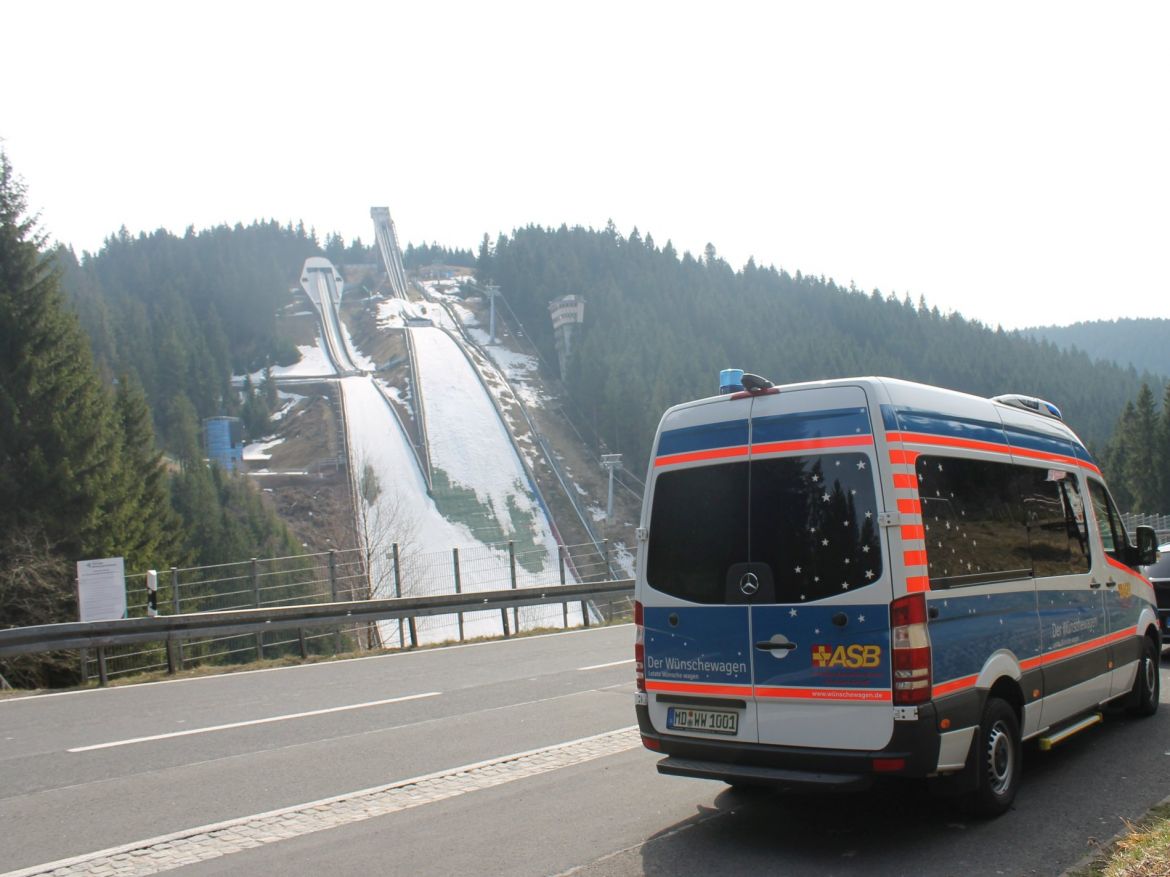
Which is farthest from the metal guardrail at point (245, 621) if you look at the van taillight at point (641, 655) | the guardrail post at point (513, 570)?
the van taillight at point (641, 655)

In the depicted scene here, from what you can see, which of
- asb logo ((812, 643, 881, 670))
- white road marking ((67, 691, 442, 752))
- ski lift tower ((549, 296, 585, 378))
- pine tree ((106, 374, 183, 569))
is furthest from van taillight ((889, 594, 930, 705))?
ski lift tower ((549, 296, 585, 378))

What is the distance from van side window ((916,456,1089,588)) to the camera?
18.3ft

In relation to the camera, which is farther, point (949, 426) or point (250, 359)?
point (250, 359)

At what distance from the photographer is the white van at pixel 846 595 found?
5211 mm

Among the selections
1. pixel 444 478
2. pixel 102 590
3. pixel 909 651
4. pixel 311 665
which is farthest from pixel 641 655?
pixel 444 478

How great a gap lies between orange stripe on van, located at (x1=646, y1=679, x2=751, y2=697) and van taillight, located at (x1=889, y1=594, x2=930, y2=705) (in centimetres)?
90

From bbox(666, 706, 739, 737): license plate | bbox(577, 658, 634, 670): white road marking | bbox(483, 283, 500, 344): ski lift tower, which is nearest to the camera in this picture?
bbox(666, 706, 739, 737): license plate

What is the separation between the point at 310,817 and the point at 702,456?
3.39 metres

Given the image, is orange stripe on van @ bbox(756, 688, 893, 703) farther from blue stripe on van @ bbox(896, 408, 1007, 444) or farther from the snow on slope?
the snow on slope

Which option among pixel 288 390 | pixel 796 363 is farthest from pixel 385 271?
pixel 796 363

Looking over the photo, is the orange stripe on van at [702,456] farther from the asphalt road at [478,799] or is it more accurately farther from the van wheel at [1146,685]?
the van wheel at [1146,685]

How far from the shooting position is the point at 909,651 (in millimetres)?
5113

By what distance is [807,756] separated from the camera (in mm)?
5324

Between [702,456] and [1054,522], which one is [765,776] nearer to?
[702,456]
